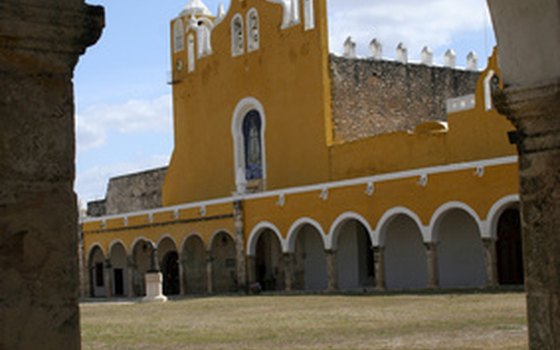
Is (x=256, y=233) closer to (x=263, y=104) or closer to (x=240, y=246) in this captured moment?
(x=240, y=246)

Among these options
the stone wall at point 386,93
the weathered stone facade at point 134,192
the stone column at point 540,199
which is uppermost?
the stone wall at point 386,93

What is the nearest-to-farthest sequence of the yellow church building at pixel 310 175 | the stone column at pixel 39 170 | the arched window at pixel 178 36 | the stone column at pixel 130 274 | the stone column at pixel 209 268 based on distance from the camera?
the stone column at pixel 39 170 → the yellow church building at pixel 310 175 → the stone column at pixel 209 268 → the stone column at pixel 130 274 → the arched window at pixel 178 36

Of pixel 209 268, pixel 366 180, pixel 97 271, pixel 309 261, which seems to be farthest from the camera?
pixel 97 271

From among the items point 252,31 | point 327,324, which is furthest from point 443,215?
point 252,31

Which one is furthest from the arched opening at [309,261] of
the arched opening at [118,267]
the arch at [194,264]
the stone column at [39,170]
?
the stone column at [39,170]

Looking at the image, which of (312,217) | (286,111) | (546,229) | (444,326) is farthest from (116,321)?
(546,229)

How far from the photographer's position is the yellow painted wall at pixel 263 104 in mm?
31844

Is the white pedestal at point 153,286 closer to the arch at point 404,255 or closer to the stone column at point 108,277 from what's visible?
the arch at point 404,255

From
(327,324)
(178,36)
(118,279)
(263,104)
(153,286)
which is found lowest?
(327,324)

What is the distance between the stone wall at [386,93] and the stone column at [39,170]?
28.4 m

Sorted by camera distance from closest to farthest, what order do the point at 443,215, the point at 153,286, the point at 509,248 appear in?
the point at 509,248
the point at 443,215
the point at 153,286

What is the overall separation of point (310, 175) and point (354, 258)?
10.0 feet

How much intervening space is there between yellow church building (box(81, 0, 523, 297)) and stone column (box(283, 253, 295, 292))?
39 millimetres

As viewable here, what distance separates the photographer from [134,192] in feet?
147
